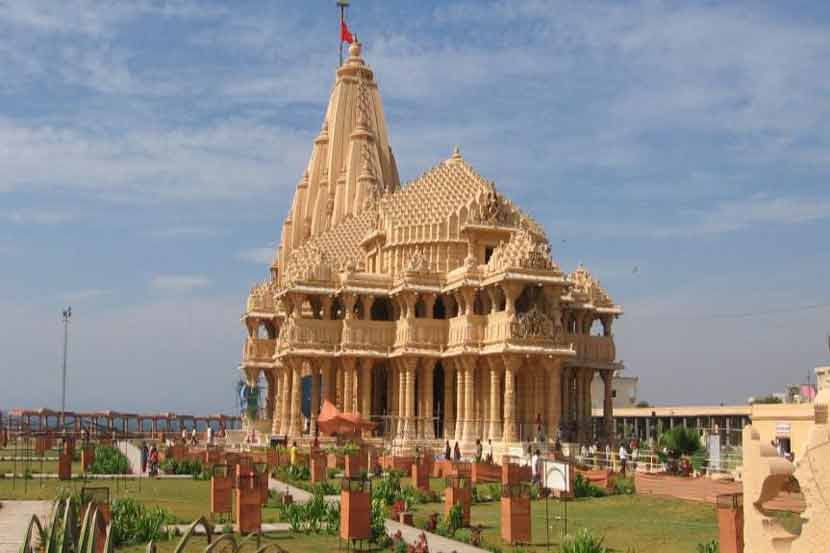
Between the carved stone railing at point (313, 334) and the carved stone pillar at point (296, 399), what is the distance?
930 millimetres

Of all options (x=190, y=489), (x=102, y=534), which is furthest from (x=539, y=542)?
(x=190, y=489)

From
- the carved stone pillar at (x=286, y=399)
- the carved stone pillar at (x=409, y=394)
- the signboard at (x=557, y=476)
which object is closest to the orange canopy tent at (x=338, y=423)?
the carved stone pillar at (x=409, y=394)

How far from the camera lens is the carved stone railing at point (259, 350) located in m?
65.5

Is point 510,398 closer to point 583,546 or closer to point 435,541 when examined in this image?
point 435,541

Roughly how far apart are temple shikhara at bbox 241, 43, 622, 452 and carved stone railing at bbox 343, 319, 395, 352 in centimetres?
5

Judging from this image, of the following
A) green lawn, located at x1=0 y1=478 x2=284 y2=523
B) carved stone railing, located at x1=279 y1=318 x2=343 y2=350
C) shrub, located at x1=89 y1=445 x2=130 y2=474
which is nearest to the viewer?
green lawn, located at x1=0 y1=478 x2=284 y2=523

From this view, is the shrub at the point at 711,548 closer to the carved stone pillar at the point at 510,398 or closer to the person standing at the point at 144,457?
the person standing at the point at 144,457

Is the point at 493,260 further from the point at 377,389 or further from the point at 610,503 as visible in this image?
the point at 610,503

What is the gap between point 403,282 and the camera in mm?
51219

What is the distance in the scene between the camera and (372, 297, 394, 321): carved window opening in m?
55.7

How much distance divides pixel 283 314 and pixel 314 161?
15320 millimetres

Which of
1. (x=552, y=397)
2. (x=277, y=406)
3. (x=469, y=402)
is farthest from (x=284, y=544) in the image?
(x=277, y=406)

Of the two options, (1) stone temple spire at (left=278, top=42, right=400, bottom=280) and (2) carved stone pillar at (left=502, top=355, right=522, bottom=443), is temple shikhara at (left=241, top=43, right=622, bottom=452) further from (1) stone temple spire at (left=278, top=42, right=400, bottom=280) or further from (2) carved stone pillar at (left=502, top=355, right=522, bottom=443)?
(1) stone temple spire at (left=278, top=42, right=400, bottom=280)

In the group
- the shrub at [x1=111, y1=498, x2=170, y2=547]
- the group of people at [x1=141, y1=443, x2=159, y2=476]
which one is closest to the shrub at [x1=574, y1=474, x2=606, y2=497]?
the shrub at [x1=111, y1=498, x2=170, y2=547]
